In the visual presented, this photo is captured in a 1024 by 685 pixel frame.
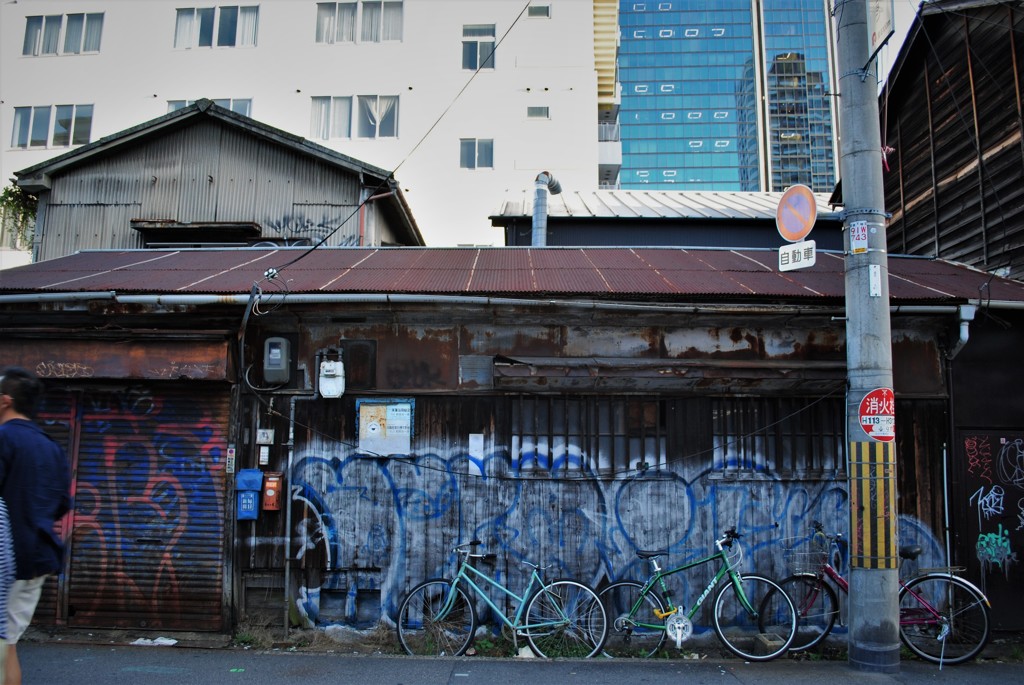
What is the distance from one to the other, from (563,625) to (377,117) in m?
24.2

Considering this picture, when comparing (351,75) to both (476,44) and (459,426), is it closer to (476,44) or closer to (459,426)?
→ (476,44)

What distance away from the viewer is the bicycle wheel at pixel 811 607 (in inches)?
260

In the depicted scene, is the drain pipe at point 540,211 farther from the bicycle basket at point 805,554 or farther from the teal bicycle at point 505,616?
the bicycle basket at point 805,554

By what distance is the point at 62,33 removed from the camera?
1109 inches

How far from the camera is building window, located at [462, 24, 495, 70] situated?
1103 inches

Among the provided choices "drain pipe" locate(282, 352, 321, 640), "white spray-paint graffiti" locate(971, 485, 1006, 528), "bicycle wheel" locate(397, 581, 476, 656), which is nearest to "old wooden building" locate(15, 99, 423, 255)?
"drain pipe" locate(282, 352, 321, 640)

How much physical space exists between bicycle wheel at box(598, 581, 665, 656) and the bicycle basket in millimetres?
1520

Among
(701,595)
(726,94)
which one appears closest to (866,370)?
(701,595)

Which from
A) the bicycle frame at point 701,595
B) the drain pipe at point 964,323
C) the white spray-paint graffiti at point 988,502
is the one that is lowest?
the bicycle frame at point 701,595

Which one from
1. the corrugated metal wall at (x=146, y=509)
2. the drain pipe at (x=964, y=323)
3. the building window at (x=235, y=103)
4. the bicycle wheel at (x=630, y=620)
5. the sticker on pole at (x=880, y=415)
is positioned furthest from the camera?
the building window at (x=235, y=103)

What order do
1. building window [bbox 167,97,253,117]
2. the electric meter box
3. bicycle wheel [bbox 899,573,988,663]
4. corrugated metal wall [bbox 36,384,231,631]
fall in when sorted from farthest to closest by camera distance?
building window [bbox 167,97,253,117], the electric meter box, corrugated metal wall [bbox 36,384,231,631], bicycle wheel [bbox 899,573,988,663]

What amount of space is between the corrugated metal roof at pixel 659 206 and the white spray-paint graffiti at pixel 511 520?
22.9 feet

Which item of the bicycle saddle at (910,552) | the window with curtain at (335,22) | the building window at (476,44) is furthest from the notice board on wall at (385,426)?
the window with curtain at (335,22)

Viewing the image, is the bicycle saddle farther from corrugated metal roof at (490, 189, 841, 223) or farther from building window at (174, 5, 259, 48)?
building window at (174, 5, 259, 48)
